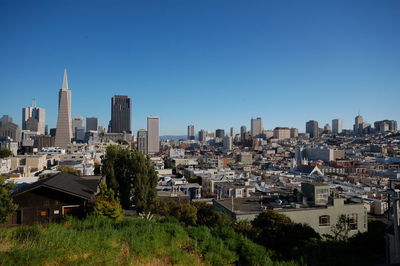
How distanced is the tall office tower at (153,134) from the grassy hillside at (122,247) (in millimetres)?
152625

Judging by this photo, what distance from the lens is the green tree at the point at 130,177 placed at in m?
17.4

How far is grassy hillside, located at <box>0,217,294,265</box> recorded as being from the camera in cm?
384

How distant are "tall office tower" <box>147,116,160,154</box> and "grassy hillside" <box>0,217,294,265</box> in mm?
152625

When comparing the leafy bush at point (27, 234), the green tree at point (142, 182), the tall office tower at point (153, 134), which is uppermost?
the tall office tower at point (153, 134)

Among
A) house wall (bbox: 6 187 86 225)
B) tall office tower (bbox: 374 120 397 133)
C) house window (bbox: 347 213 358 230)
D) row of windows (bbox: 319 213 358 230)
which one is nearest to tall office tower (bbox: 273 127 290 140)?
tall office tower (bbox: 374 120 397 133)

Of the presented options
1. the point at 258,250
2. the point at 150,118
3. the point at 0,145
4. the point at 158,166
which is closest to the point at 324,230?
the point at 258,250

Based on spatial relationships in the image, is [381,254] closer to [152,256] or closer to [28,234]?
[152,256]

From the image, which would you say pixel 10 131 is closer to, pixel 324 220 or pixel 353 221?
pixel 324 220

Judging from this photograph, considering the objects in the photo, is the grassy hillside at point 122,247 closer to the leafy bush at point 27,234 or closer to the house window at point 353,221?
the leafy bush at point 27,234

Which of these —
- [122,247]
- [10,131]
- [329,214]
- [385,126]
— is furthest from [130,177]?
[385,126]

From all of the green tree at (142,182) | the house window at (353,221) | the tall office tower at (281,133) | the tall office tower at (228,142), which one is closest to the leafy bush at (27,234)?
the green tree at (142,182)

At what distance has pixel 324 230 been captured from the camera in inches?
611

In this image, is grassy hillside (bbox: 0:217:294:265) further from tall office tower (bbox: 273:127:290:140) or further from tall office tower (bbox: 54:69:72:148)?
tall office tower (bbox: 273:127:290:140)

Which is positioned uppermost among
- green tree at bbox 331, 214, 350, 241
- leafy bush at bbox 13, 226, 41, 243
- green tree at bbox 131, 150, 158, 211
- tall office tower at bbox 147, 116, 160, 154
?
tall office tower at bbox 147, 116, 160, 154
